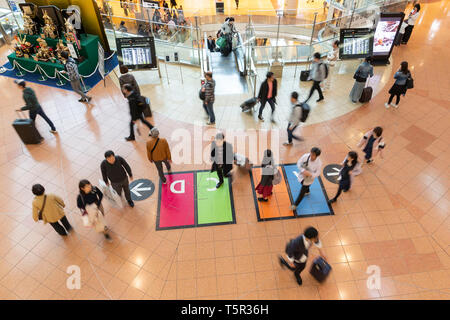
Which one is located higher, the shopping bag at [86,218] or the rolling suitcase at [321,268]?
the shopping bag at [86,218]

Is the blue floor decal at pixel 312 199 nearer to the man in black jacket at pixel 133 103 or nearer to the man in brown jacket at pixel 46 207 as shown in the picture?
the man in black jacket at pixel 133 103

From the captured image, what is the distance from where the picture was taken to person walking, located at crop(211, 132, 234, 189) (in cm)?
523

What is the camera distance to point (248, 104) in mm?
7805

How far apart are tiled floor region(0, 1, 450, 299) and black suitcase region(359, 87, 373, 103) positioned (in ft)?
2.04

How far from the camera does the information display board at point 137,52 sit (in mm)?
8891

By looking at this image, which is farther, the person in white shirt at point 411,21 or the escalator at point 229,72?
the person in white shirt at point 411,21

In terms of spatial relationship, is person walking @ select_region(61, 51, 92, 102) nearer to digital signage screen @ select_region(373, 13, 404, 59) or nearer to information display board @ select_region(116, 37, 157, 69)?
information display board @ select_region(116, 37, 157, 69)

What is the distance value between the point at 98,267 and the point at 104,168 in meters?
1.66

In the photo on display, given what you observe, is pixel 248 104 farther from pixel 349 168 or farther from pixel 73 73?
pixel 73 73

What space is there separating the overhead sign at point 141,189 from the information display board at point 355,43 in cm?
710

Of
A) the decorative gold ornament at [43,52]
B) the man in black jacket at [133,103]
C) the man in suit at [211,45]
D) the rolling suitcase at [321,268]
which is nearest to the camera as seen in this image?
the rolling suitcase at [321,268]

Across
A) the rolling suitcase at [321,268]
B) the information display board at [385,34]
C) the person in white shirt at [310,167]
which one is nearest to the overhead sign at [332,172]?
the person in white shirt at [310,167]

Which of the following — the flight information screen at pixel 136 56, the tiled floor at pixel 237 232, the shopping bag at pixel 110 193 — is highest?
the flight information screen at pixel 136 56
